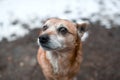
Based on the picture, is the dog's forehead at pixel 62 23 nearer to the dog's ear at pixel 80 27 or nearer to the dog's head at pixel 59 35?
the dog's head at pixel 59 35

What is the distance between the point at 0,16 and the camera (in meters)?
7.30

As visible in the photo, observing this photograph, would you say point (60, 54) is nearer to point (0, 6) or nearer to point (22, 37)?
point (22, 37)

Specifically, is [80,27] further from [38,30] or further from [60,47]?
[38,30]

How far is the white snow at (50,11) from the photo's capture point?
23.5 feet

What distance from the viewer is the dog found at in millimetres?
4691

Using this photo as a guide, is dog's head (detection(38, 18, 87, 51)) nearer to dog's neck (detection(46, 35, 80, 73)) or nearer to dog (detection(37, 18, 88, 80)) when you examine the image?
dog (detection(37, 18, 88, 80))

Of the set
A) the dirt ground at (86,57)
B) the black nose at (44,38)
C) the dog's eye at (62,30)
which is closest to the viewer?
the black nose at (44,38)

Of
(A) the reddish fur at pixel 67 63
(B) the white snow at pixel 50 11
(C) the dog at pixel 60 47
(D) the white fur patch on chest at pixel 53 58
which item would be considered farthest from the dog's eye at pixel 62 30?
(B) the white snow at pixel 50 11

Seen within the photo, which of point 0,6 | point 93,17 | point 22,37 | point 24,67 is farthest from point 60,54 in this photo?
point 0,6

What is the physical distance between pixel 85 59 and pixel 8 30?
1674 mm

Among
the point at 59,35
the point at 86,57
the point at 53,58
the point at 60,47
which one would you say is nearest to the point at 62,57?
the point at 53,58

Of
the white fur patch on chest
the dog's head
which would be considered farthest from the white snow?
the dog's head

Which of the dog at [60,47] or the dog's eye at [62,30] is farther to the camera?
the dog's eye at [62,30]

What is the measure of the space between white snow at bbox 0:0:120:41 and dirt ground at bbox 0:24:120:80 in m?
0.26
